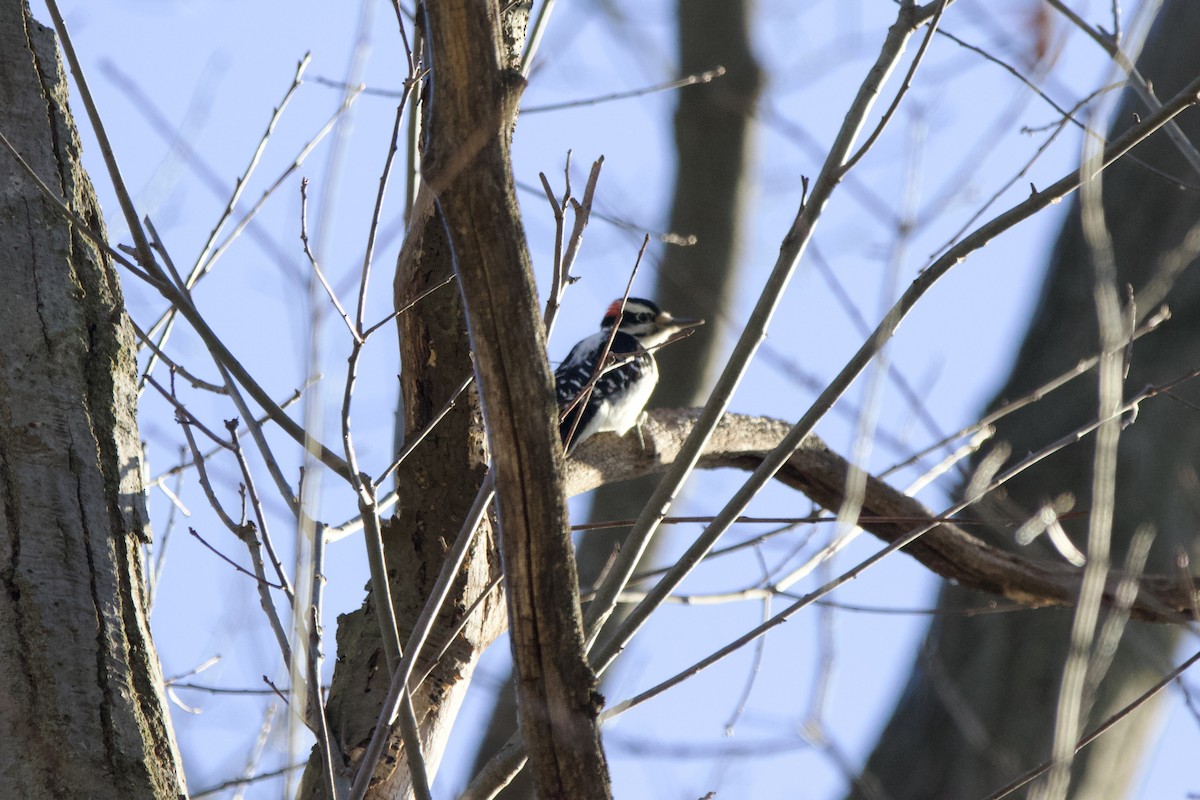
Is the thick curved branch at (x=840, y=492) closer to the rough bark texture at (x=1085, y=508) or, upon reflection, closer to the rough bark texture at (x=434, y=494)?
the rough bark texture at (x=434, y=494)

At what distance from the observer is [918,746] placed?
6.80 meters

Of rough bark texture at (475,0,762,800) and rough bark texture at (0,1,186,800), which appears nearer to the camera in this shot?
rough bark texture at (0,1,186,800)

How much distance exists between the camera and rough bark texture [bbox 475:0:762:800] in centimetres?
668

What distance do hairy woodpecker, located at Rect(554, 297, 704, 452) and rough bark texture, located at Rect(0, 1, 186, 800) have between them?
1.35 metres

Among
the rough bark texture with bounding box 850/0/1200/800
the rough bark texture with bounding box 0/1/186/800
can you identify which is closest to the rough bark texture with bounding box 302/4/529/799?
the rough bark texture with bounding box 0/1/186/800

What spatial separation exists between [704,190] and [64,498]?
5531 millimetres

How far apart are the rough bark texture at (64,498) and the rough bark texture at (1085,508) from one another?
519 centimetres

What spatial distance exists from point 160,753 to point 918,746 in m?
5.77

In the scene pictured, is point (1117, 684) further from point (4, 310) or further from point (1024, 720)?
point (4, 310)

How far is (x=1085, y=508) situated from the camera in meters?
6.40

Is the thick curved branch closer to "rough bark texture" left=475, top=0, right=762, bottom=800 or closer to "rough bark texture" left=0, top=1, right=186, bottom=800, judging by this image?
"rough bark texture" left=0, top=1, right=186, bottom=800

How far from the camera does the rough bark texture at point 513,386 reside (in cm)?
134

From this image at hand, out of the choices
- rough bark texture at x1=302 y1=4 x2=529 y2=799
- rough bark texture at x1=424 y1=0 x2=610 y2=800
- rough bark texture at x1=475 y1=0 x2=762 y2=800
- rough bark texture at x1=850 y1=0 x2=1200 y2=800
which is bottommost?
rough bark texture at x1=424 y1=0 x2=610 y2=800

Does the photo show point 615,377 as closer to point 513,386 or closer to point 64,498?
point 64,498
